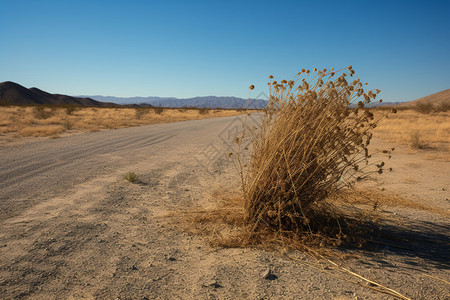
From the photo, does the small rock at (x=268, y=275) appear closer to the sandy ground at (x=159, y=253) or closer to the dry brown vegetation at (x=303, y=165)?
the sandy ground at (x=159, y=253)

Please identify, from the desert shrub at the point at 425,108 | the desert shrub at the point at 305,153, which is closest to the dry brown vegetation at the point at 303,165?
the desert shrub at the point at 305,153

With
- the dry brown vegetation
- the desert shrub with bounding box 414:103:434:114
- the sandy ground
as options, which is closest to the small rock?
the sandy ground

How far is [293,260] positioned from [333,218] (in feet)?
2.87

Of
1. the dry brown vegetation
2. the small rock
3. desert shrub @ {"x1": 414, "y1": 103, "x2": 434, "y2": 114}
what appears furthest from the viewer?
desert shrub @ {"x1": 414, "y1": 103, "x2": 434, "y2": 114}

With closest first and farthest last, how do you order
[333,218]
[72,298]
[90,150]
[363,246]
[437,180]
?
1. [72,298]
2. [363,246]
3. [333,218]
4. [437,180]
5. [90,150]

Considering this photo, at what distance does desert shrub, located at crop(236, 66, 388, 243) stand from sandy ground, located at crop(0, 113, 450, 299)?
1.47 ft

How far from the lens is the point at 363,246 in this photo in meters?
2.79

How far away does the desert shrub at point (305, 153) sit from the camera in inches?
110

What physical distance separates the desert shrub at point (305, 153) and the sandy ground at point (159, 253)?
0.45 metres

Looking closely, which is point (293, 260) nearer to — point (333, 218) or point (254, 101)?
point (333, 218)

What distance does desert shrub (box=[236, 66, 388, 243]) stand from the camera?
2797mm

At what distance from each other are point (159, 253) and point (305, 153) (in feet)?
5.44

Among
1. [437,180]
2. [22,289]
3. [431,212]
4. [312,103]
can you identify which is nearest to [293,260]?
[312,103]

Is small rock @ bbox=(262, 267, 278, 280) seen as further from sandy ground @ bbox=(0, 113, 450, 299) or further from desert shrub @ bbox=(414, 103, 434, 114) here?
desert shrub @ bbox=(414, 103, 434, 114)
